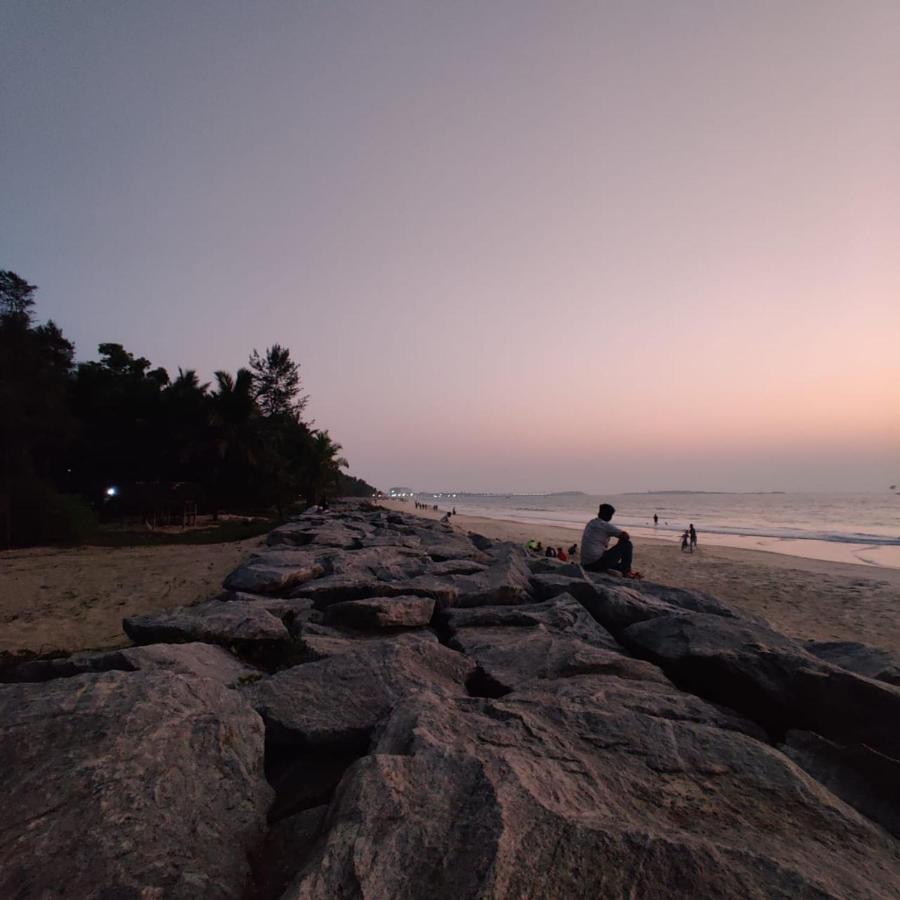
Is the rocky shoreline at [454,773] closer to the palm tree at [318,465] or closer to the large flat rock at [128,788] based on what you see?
the large flat rock at [128,788]

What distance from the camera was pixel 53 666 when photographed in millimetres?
3346

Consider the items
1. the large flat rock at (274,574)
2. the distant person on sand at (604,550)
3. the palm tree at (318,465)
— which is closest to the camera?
the large flat rock at (274,574)

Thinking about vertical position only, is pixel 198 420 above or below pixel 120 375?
below

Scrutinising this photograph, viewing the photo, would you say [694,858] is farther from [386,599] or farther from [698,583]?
[698,583]

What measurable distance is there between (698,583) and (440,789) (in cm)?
1560

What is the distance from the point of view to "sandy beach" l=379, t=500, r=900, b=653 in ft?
32.6

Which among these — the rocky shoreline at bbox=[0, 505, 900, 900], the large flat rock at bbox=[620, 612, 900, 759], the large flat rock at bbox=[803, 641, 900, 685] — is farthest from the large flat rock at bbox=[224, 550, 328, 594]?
the large flat rock at bbox=[803, 641, 900, 685]

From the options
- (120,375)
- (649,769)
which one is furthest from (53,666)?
(120,375)

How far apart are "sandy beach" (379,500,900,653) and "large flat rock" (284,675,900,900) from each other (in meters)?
5.80

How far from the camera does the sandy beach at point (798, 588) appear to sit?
9.92m

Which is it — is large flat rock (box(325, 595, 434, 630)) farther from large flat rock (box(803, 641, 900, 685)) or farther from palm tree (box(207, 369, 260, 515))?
palm tree (box(207, 369, 260, 515))

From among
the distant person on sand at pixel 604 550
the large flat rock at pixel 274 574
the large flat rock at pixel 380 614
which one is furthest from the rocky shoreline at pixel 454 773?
the distant person on sand at pixel 604 550

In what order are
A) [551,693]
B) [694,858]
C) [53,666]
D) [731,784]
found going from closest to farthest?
[694,858] < [731,784] < [551,693] < [53,666]

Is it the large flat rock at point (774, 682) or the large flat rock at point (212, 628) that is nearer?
the large flat rock at point (774, 682)
